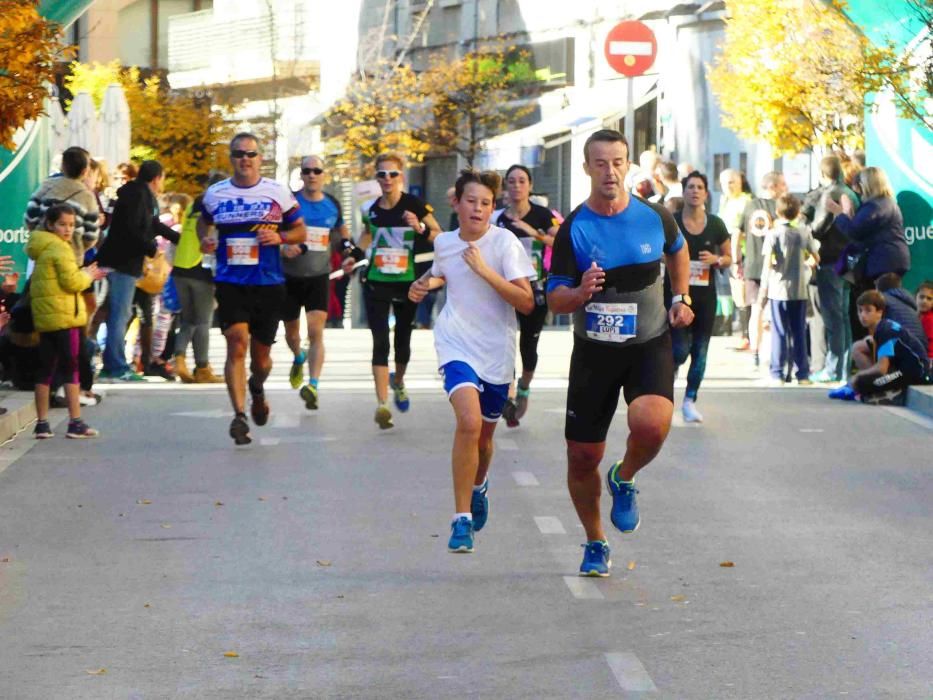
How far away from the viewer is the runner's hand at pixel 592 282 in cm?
860

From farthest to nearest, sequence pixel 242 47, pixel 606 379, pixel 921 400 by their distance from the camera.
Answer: pixel 242 47
pixel 921 400
pixel 606 379

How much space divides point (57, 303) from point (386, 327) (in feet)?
7.56

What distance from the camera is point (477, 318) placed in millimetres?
9984

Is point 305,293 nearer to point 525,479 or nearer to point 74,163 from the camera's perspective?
point 74,163

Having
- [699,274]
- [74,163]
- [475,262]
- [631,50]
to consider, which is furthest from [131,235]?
[475,262]

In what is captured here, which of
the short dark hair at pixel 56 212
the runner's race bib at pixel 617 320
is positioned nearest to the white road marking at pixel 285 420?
the short dark hair at pixel 56 212

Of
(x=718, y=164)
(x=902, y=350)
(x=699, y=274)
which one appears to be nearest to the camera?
(x=699, y=274)

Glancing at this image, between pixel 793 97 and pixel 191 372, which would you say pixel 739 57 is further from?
pixel 191 372

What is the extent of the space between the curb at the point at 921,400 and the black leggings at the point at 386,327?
13.6 feet

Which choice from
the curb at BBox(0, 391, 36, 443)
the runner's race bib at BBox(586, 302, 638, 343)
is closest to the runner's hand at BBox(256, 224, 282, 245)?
the curb at BBox(0, 391, 36, 443)

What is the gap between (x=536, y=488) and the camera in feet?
39.9

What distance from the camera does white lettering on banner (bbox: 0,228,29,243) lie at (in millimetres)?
20234

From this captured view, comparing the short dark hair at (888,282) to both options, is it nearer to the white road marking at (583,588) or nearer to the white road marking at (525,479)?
the white road marking at (525,479)

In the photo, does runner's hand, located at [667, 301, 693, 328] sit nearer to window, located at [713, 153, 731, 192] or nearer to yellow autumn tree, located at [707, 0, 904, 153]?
yellow autumn tree, located at [707, 0, 904, 153]
